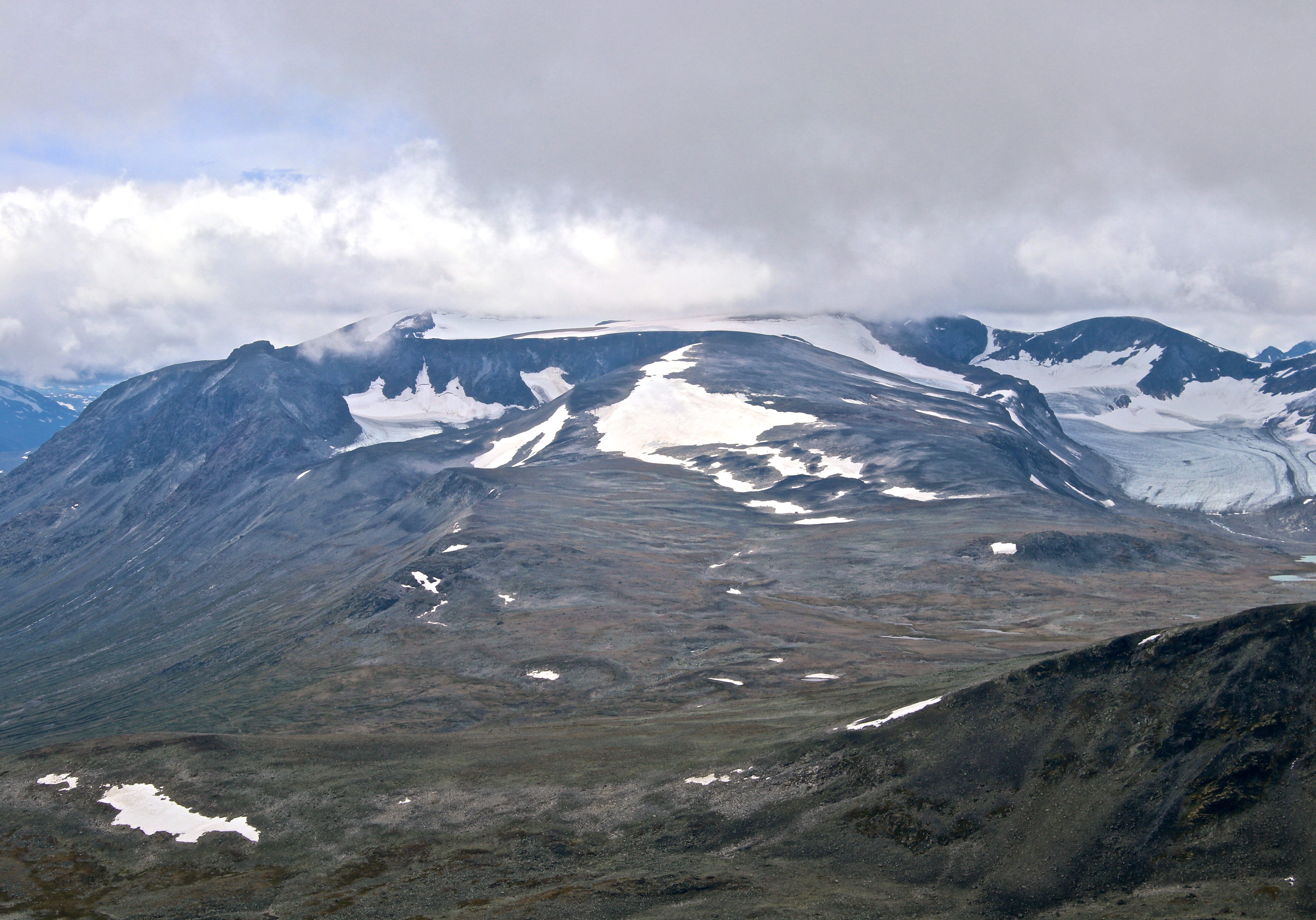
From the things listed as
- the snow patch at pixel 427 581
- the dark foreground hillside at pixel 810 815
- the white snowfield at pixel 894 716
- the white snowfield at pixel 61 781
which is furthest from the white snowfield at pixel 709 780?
the snow patch at pixel 427 581

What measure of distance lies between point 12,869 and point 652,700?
68.3 metres

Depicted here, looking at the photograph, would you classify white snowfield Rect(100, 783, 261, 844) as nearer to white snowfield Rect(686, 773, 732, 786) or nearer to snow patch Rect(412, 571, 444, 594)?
white snowfield Rect(686, 773, 732, 786)

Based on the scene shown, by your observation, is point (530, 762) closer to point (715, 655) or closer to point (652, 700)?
point (652, 700)

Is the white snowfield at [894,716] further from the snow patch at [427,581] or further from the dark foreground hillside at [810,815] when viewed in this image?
the snow patch at [427,581]

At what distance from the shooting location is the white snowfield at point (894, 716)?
282 ft

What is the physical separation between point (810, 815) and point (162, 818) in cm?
4776

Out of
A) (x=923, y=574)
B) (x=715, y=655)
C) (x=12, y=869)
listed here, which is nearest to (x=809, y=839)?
(x=12, y=869)

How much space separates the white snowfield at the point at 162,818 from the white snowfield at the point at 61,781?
345 centimetres

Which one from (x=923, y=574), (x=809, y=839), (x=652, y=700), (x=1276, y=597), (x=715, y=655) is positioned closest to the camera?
(x=809, y=839)

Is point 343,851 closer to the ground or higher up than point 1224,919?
closer to the ground

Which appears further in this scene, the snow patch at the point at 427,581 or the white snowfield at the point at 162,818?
the snow patch at the point at 427,581

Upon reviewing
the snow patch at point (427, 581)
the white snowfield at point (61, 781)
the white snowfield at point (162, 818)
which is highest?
the snow patch at point (427, 581)

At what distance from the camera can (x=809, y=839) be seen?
75.1 m

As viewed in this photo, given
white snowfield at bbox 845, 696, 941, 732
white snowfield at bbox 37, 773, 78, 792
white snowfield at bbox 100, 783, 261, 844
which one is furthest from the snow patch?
white snowfield at bbox 845, 696, 941, 732
